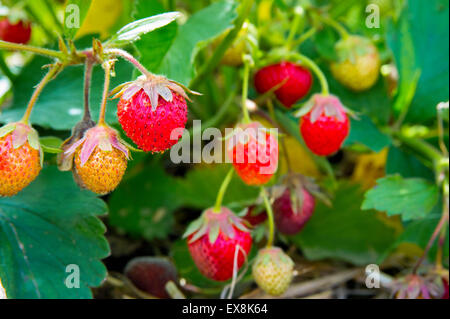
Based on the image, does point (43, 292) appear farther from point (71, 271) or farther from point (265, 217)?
point (265, 217)

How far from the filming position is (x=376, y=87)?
43.6 inches

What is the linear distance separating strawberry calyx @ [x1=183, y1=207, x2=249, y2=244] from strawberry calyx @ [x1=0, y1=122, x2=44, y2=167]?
0.30 m

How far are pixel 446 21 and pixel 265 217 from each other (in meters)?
0.61

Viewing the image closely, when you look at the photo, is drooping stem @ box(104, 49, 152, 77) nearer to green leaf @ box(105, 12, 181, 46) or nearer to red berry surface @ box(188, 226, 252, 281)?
green leaf @ box(105, 12, 181, 46)

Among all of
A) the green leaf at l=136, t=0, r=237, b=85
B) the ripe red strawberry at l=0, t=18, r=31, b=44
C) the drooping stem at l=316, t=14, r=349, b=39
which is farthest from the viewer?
the ripe red strawberry at l=0, t=18, r=31, b=44

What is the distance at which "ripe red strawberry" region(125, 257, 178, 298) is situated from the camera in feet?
3.29

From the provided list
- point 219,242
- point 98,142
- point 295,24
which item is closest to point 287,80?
point 295,24

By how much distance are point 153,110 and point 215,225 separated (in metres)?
0.29

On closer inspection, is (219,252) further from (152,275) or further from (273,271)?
(152,275)

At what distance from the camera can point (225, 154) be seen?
926 millimetres

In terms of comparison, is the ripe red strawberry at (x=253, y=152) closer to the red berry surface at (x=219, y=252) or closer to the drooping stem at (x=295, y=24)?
the red berry surface at (x=219, y=252)

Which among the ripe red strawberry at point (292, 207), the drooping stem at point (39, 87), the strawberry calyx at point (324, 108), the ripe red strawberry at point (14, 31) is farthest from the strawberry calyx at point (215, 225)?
the ripe red strawberry at point (14, 31)

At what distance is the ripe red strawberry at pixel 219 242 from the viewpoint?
84 centimetres

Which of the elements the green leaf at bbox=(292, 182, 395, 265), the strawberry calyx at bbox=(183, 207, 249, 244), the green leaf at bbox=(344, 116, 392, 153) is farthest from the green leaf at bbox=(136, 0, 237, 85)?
the green leaf at bbox=(292, 182, 395, 265)
